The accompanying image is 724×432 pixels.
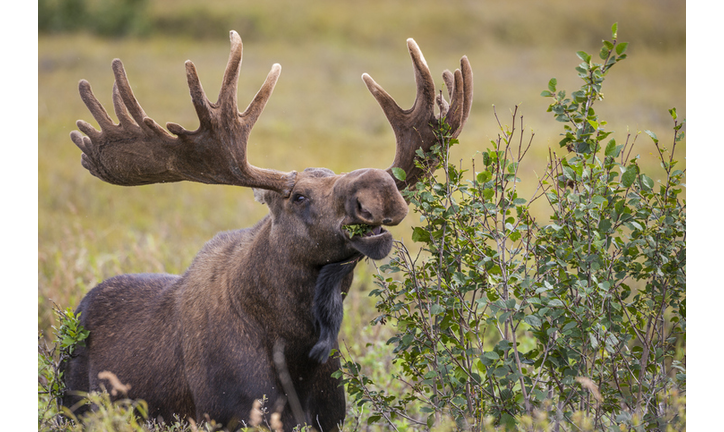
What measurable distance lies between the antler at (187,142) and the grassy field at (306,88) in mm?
1832

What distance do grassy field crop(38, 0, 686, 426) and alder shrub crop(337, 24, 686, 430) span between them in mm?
1615

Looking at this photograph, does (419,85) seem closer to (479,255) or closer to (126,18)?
(479,255)

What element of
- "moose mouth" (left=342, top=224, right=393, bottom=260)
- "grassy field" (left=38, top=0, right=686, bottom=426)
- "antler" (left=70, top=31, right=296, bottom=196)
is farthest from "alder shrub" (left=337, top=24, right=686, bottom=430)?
"grassy field" (left=38, top=0, right=686, bottom=426)

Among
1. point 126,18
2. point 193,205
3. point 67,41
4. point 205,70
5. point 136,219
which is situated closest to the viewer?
point 136,219

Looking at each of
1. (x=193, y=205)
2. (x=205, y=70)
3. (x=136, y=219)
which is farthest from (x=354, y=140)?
(x=205, y=70)

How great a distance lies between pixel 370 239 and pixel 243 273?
857mm

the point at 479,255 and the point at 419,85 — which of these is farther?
the point at 419,85

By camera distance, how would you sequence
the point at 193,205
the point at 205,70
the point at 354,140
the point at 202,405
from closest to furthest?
the point at 202,405 < the point at 193,205 < the point at 354,140 < the point at 205,70

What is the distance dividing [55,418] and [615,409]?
119 inches

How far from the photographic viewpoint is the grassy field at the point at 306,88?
26.1 ft

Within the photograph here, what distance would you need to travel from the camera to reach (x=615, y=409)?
2.94m

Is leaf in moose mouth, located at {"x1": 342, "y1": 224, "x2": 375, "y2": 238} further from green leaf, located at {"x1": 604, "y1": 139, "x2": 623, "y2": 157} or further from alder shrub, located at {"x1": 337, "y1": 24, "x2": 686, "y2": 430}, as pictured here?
green leaf, located at {"x1": 604, "y1": 139, "x2": 623, "y2": 157}

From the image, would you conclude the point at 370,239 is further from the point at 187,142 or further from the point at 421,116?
the point at 187,142

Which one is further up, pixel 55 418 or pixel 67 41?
pixel 67 41
